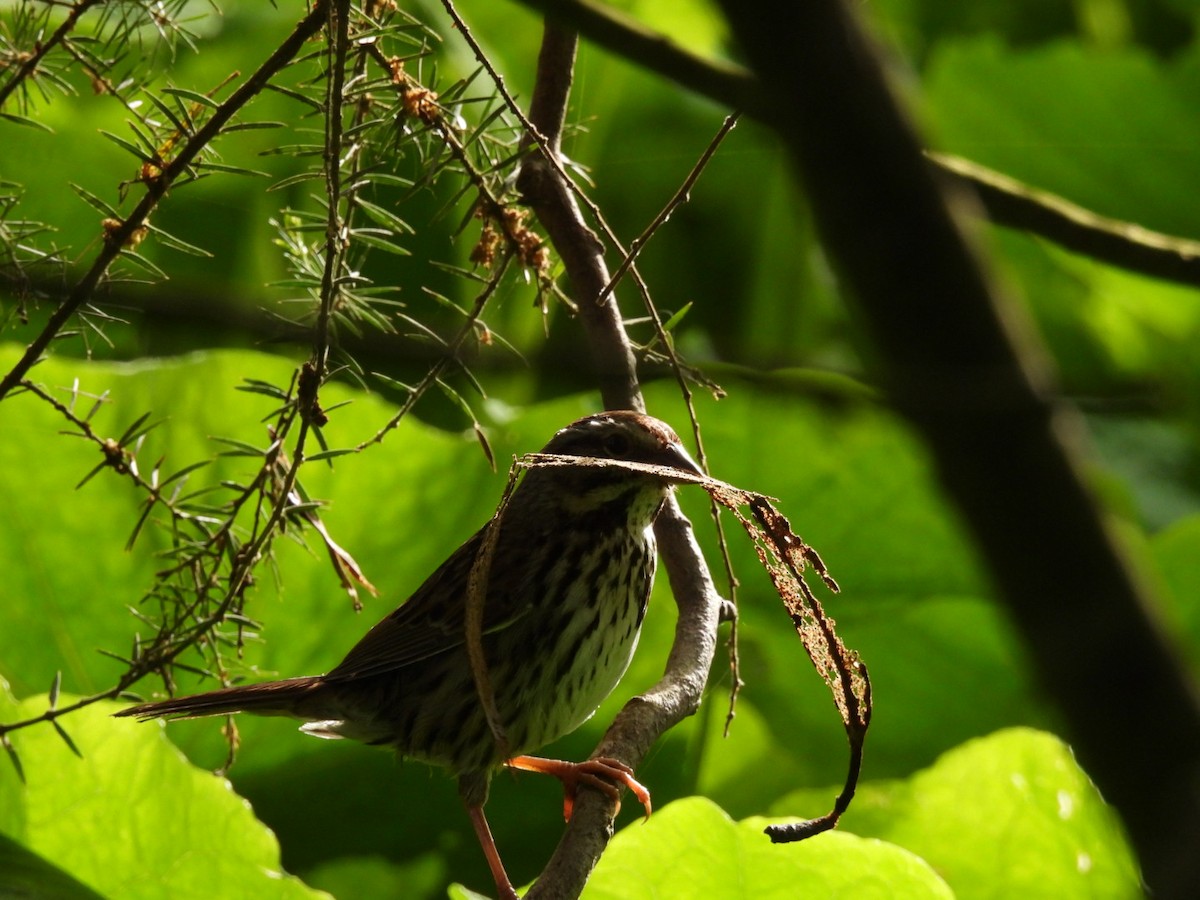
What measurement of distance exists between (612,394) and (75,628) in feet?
3.24

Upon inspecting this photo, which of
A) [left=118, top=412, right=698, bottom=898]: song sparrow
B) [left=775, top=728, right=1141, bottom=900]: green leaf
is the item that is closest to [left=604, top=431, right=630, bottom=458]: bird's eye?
[left=118, top=412, right=698, bottom=898]: song sparrow

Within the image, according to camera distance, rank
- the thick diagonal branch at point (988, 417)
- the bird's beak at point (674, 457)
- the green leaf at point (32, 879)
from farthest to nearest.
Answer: the bird's beak at point (674, 457) → the green leaf at point (32, 879) → the thick diagonal branch at point (988, 417)

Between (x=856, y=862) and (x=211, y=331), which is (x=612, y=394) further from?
(x=211, y=331)

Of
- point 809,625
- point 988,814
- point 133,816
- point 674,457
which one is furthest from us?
point 988,814

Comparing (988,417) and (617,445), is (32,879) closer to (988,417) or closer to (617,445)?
(617,445)

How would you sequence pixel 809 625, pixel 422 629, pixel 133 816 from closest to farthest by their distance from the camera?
pixel 809 625, pixel 133 816, pixel 422 629


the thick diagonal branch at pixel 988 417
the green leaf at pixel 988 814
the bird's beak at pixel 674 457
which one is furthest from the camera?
the green leaf at pixel 988 814

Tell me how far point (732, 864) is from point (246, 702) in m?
0.64

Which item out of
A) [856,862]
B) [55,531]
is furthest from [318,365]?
[55,531]

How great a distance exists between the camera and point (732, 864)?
1.71 metres

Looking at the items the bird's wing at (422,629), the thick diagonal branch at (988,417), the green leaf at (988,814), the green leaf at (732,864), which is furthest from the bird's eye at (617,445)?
the thick diagonal branch at (988,417)

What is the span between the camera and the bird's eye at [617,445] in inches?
66.7

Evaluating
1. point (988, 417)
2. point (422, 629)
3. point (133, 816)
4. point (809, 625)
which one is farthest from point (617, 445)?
point (988, 417)

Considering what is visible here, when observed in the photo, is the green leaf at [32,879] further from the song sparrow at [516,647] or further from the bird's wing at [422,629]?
the bird's wing at [422,629]
